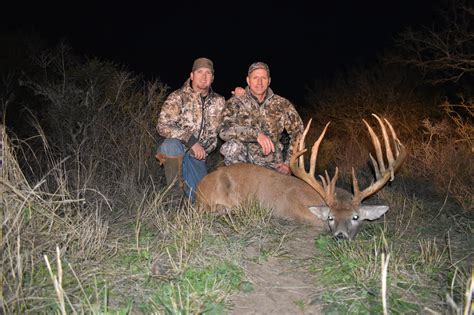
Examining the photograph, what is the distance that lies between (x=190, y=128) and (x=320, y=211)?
2159 millimetres

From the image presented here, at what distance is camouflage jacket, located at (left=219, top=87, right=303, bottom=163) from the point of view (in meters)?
6.09

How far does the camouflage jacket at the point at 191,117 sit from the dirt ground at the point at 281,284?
2379 mm

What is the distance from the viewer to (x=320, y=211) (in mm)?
4734

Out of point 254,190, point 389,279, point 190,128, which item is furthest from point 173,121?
point 389,279

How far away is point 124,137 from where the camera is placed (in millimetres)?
7059

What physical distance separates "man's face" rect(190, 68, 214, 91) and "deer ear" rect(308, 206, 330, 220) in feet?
7.46

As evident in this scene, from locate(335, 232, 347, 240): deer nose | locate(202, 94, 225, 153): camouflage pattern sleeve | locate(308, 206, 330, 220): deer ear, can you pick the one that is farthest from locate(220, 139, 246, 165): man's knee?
locate(335, 232, 347, 240): deer nose

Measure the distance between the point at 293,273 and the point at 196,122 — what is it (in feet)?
10.2

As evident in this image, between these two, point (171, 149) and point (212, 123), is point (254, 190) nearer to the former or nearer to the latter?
point (171, 149)

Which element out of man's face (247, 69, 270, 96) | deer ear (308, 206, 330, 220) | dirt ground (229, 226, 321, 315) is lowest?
dirt ground (229, 226, 321, 315)

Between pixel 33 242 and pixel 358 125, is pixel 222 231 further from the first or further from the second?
pixel 358 125

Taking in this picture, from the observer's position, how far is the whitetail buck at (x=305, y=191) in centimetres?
453

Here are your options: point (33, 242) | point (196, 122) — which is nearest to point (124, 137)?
point (196, 122)

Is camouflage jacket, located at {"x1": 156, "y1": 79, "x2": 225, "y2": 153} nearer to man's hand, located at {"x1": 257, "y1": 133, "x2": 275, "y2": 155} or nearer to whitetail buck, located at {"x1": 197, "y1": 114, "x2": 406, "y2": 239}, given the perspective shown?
whitetail buck, located at {"x1": 197, "y1": 114, "x2": 406, "y2": 239}
